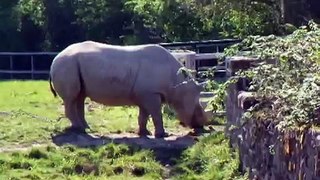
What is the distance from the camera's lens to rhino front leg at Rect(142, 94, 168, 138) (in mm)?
14227

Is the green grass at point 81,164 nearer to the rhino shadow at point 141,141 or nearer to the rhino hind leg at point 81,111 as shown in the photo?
the rhino shadow at point 141,141

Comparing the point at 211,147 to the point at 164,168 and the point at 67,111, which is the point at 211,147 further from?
the point at 67,111

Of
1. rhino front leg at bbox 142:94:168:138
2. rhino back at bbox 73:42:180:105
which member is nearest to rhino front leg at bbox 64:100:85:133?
rhino back at bbox 73:42:180:105

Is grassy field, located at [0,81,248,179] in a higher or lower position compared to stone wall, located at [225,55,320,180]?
lower

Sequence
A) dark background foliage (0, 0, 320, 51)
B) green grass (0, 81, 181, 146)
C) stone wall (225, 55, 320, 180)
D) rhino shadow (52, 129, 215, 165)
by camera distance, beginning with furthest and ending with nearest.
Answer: dark background foliage (0, 0, 320, 51)
green grass (0, 81, 181, 146)
rhino shadow (52, 129, 215, 165)
stone wall (225, 55, 320, 180)

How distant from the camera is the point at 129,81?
14492 mm

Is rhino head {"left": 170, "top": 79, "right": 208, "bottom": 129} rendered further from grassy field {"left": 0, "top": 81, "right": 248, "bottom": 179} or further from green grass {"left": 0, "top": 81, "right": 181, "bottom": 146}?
green grass {"left": 0, "top": 81, "right": 181, "bottom": 146}

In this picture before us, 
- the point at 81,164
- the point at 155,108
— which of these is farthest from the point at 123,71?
the point at 81,164

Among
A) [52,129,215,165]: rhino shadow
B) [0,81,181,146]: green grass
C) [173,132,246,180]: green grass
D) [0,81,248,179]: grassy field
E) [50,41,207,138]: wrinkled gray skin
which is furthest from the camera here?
[50,41,207,138]: wrinkled gray skin

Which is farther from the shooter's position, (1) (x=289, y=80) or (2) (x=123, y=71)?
(2) (x=123, y=71)

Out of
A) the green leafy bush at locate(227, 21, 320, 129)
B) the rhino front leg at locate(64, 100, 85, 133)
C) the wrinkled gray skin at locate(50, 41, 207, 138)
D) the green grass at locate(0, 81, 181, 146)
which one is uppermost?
the green leafy bush at locate(227, 21, 320, 129)

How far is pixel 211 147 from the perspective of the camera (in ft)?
37.2

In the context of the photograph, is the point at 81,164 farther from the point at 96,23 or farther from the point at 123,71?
the point at 96,23

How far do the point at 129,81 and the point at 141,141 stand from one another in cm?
134
